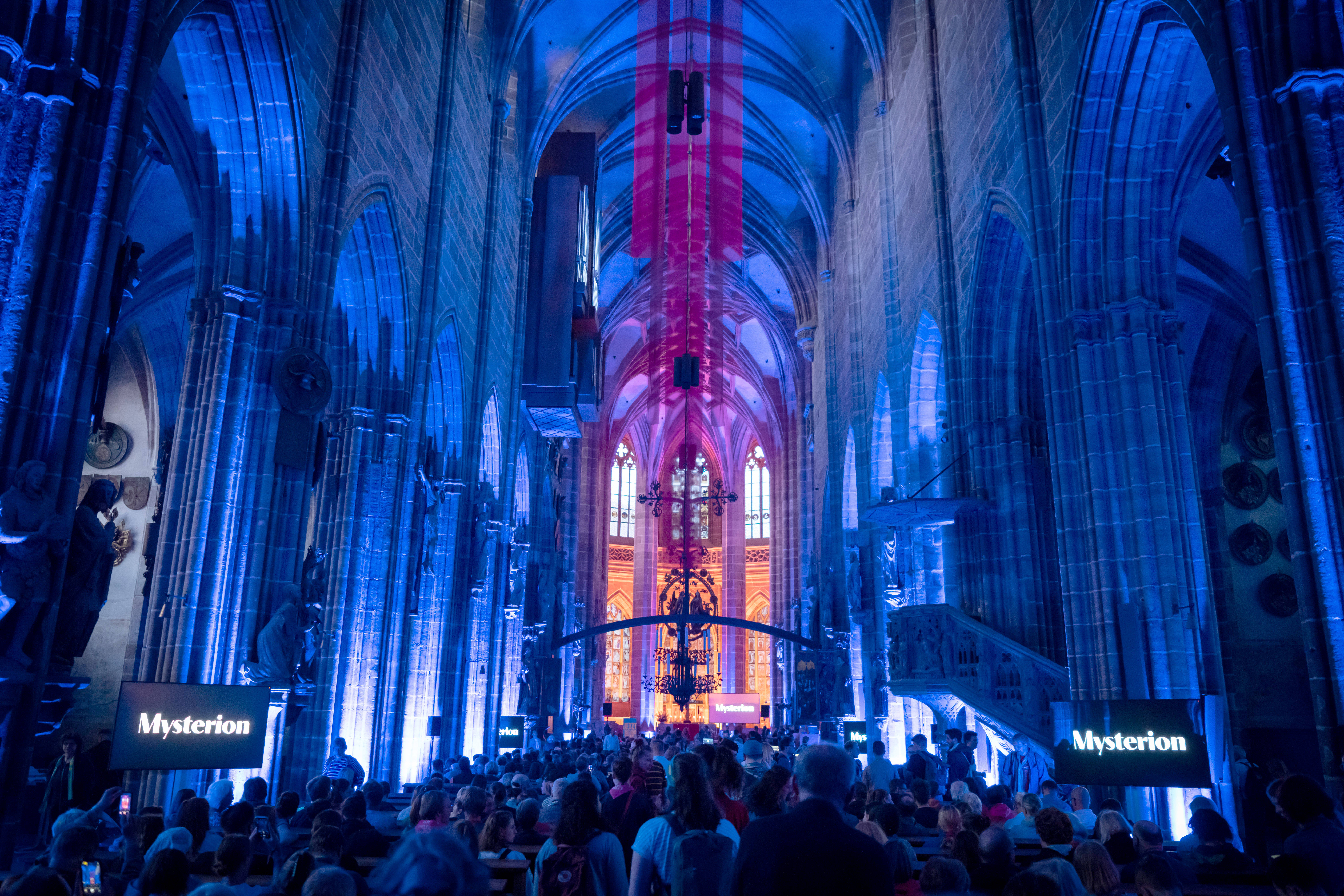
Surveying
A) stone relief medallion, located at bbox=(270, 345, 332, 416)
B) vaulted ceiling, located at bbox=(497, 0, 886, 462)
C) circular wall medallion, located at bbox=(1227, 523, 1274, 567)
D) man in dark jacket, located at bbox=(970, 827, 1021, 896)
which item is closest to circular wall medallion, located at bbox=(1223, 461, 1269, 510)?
circular wall medallion, located at bbox=(1227, 523, 1274, 567)

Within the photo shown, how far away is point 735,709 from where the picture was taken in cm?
3512

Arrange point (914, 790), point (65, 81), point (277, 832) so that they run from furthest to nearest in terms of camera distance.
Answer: point (914, 790) → point (65, 81) → point (277, 832)

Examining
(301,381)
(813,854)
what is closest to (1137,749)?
(813,854)

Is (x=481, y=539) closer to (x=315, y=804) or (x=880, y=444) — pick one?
(x=880, y=444)

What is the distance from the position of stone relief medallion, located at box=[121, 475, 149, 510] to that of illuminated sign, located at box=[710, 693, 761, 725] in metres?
21.2

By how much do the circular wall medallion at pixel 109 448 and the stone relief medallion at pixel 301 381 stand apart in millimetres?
11247

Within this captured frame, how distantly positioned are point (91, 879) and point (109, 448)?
18.5 m

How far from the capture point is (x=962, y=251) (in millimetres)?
16141

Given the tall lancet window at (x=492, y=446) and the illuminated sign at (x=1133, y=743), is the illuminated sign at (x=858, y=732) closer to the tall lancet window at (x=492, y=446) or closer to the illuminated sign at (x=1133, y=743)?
the tall lancet window at (x=492, y=446)

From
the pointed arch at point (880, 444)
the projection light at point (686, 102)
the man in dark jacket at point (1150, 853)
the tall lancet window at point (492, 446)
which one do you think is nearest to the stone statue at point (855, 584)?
the pointed arch at point (880, 444)

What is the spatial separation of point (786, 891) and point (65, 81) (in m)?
7.33

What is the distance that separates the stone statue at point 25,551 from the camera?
20.6 ft

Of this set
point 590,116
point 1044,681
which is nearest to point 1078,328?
point 1044,681

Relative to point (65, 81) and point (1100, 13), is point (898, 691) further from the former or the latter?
point (65, 81)
